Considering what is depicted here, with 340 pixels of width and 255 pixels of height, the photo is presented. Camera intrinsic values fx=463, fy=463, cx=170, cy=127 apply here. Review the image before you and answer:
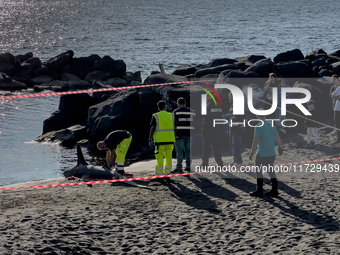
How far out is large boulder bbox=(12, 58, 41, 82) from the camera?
3928 cm

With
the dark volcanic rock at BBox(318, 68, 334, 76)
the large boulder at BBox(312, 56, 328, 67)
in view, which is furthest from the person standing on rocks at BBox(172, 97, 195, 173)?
the large boulder at BBox(312, 56, 328, 67)

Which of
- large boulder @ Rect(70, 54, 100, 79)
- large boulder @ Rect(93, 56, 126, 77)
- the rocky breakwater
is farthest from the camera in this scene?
large boulder @ Rect(70, 54, 100, 79)

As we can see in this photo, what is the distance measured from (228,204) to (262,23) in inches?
4165

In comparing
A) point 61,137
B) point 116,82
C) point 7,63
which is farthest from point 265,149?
point 7,63

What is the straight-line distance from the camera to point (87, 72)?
41156 mm

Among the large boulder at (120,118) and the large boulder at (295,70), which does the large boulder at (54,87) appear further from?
the large boulder at (295,70)

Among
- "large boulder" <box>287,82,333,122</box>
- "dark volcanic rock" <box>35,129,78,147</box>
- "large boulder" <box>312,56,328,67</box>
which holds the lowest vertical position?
"dark volcanic rock" <box>35,129,78,147</box>

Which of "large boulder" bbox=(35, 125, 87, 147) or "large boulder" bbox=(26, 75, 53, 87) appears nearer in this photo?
"large boulder" bbox=(35, 125, 87, 147)

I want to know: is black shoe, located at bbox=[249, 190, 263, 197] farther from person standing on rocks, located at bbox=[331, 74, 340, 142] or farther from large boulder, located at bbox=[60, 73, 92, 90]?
large boulder, located at bbox=[60, 73, 92, 90]

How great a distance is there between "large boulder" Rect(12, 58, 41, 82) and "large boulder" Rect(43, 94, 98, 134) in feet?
50.8

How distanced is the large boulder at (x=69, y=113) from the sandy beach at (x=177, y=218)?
12678 millimetres

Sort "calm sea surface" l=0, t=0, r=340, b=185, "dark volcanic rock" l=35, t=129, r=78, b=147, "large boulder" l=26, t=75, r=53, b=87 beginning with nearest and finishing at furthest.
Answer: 1. "calm sea surface" l=0, t=0, r=340, b=185
2. "dark volcanic rock" l=35, t=129, r=78, b=147
3. "large boulder" l=26, t=75, r=53, b=87

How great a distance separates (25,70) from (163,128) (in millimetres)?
31435

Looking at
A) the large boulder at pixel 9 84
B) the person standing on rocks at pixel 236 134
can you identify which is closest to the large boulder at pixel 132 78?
the large boulder at pixel 9 84
